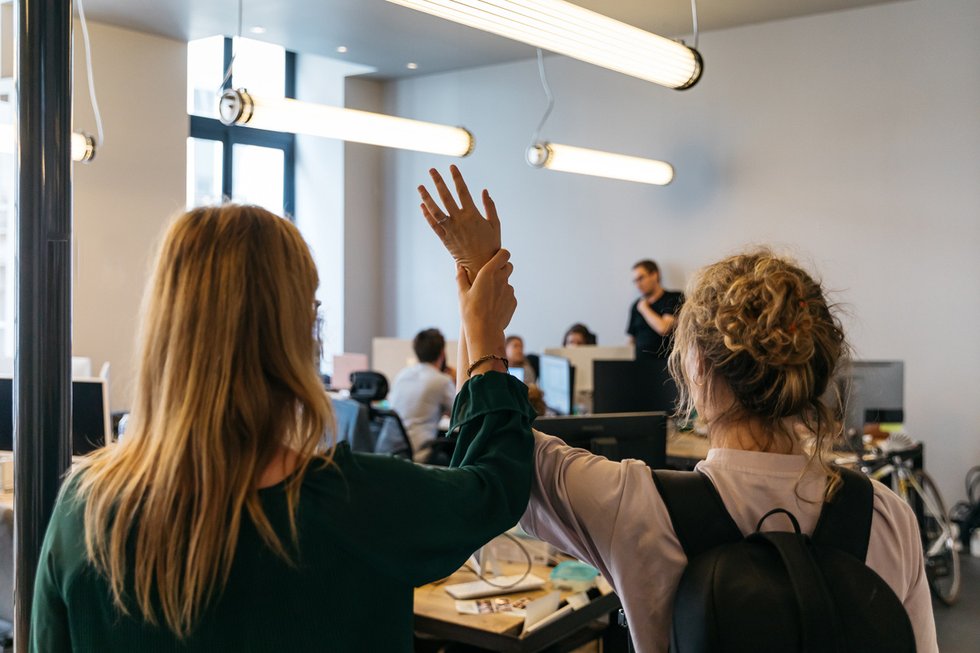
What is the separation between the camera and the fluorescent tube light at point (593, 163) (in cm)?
554

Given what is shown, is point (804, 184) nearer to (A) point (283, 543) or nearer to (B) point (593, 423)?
(B) point (593, 423)

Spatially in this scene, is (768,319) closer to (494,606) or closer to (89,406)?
(494,606)

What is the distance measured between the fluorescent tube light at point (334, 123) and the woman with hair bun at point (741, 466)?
2837 millimetres

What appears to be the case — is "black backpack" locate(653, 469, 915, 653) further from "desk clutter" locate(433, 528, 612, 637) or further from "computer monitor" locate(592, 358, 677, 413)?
"computer monitor" locate(592, 358, 677, 413)

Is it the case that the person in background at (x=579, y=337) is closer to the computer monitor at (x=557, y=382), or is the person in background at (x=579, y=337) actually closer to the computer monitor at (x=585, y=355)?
the computer monitor at (x=585, y=355)

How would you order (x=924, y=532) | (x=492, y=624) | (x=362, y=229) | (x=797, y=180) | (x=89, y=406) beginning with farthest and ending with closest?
(x=362, y=229)
(x=797, y=180)
(x=924, y=532)
(x=89, y=406)
(x=492, y=624)

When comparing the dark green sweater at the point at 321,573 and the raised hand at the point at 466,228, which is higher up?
the raised hand at the point at 466,228

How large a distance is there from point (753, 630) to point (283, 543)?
0.54m

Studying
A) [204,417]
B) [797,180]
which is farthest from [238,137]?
[204,417]

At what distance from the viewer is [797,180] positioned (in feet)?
23.8

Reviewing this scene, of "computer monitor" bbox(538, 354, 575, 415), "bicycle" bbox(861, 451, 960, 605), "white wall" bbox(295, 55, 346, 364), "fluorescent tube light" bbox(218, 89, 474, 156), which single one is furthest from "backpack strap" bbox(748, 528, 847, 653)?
"white wall" bbox(295, 55, 346, 364)

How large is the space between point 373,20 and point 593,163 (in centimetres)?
248

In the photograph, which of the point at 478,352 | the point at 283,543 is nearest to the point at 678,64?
the point at 478,352

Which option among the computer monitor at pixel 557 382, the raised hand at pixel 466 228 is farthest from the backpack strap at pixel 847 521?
the computer monitor at pixel 557 382
